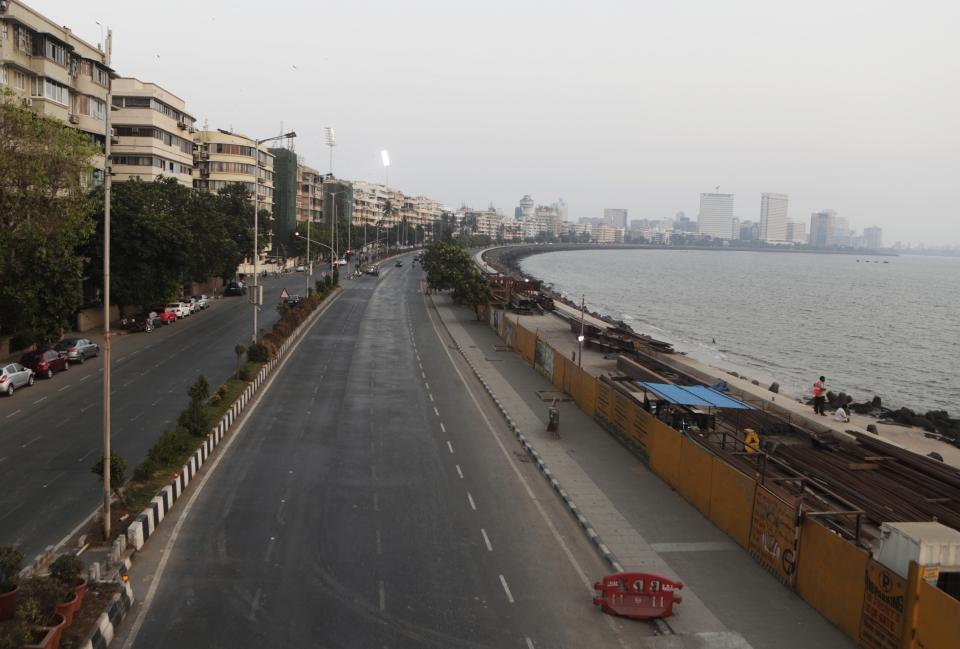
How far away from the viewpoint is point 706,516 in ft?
66.2

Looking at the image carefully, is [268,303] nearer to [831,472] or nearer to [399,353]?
[399,353]

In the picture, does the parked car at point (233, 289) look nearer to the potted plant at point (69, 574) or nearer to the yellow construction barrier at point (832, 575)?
the potted plant at point (69, 574)

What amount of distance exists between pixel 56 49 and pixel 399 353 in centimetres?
3379

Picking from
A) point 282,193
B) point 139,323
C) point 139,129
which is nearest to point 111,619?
point 139,323

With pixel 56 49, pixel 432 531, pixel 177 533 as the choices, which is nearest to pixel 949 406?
pixel 432 531

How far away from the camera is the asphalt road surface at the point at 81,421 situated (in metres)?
18.9

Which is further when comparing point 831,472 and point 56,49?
point 56,49

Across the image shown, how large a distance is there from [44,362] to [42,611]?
89.7 ft

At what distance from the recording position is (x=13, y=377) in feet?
108

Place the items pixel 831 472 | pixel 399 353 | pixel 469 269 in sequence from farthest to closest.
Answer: pixel 469 269 → pixel 399 353 → pixel 831 472

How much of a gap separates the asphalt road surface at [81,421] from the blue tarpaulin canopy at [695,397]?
56.3 feet

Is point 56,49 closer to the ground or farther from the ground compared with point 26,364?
→ farther from the ground

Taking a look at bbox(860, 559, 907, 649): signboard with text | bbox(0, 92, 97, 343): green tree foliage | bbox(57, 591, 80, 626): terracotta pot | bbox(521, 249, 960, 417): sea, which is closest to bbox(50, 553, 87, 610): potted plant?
bbox(57, 591, 80, 626): terracotta pot

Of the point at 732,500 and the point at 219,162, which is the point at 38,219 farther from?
the point at 219,162
